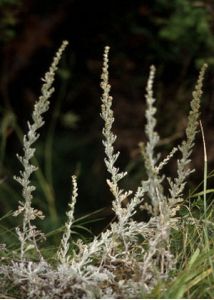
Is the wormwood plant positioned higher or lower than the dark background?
higher

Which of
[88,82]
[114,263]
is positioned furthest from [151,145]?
[88,82]

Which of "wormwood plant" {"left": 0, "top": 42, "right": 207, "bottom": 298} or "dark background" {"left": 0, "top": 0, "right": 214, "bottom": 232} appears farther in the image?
"dark background" {"left": 0, "top": 0, "right": 214, "bottom": 232}

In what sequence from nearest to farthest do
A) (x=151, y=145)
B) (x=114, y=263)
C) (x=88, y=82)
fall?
(x=151, y=145)
(x=114, y=263)
(x=88, y=82)

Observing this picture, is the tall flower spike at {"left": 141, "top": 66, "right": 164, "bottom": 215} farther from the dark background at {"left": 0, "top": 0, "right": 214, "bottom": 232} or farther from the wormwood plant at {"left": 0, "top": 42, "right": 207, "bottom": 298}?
the dark background at {"left": 0, "top": 0, "right": 214, "bottom": 232}

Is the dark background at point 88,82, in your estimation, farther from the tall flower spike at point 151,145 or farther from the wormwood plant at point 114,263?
the tall flower spike at point 151,145

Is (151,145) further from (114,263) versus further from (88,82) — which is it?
(88,82)

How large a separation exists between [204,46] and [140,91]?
814 mm

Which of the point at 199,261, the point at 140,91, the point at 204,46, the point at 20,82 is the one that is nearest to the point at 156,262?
the point at 199,261

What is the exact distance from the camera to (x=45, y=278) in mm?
2160

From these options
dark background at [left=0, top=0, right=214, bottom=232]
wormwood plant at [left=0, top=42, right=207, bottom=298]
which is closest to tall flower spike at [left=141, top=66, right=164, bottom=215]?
wormwood plant at [left=0, top=42, right=207, bottom=298]

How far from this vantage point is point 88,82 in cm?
687

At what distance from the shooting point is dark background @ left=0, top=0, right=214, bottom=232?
5.85 m

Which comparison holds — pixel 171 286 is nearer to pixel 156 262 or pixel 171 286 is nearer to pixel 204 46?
pixel 156 262

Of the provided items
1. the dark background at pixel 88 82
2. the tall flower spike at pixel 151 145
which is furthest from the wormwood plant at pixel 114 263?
the dark background at pixel 88 82
